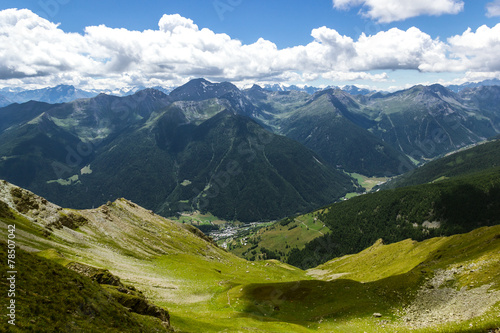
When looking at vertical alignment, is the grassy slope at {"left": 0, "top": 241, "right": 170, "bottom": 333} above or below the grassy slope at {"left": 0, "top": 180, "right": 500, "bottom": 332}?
above

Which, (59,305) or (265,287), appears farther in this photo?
(265,287)

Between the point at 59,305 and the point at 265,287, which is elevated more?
the point at 59,305

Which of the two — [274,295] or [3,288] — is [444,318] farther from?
[3,288]

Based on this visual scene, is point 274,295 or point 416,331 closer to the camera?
point 416,331

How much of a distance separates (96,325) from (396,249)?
15698cm

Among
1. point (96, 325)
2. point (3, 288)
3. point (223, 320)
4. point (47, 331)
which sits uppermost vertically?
point (3, 288)

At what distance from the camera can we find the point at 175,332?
40062 millimetres

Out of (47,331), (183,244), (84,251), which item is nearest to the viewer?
(47,331)

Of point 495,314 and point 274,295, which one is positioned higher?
point 495,314

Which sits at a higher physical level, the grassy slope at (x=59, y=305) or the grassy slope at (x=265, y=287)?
the grassy slope at (x=59, y=305)

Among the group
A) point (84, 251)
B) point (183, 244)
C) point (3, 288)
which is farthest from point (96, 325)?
point (183, 244)

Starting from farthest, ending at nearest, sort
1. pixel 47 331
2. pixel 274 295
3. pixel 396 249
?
pixel 396 249
pixel 274 295
pixel 47 331

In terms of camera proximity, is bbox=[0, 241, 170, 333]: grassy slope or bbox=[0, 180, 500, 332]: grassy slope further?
bbox=[0, 180, 500, 332]: grassy slope

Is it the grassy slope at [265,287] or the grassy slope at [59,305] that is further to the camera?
the grassy slope at [265,287]
